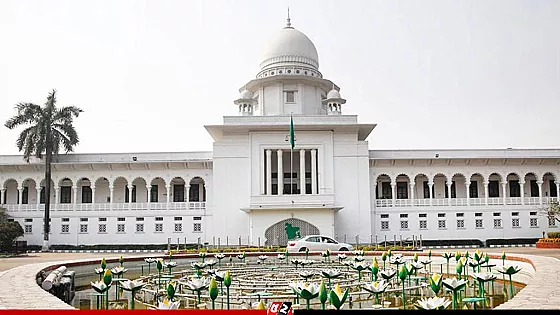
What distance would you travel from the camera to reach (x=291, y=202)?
110 feet

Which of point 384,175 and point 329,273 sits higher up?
point 384,175

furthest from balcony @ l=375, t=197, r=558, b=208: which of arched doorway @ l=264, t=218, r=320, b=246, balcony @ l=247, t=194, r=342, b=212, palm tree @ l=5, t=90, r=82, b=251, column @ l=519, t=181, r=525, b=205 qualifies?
palm tree @ l=5, t=90, r=82, b=251

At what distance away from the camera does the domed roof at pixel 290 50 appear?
134 ft

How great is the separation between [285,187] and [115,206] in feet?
35.6

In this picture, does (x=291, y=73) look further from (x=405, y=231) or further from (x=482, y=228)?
(x=482, y=228)

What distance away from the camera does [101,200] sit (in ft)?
131

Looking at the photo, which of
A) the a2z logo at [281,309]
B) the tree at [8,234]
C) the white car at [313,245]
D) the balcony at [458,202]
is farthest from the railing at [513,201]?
the a2z logo at [281,309]

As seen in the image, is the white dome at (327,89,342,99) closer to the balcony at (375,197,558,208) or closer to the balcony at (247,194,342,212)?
the balcony at (375,197,558,208)

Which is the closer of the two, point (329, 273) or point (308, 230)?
point (329, 273)

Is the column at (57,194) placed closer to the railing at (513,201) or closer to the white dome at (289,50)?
the white dome at (289,50)

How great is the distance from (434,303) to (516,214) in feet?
114

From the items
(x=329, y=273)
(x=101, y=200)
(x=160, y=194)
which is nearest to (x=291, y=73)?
(x=160, y=194)

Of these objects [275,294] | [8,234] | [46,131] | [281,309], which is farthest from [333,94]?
[281,309]

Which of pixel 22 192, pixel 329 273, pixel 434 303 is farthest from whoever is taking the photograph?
pixel 22 192
